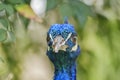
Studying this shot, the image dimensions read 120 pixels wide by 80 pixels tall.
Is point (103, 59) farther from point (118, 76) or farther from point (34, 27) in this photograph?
point (34, 27)

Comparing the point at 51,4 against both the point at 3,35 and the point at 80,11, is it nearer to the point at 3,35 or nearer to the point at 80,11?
the point at 80,11

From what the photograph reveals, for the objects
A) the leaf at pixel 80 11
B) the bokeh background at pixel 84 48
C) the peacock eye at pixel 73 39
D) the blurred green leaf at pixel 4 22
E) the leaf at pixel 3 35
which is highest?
the leaf at pixel 80 11

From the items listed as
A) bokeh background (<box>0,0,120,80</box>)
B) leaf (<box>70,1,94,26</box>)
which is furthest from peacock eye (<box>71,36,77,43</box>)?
bokeh background (<box>0,0,120,80</box>)

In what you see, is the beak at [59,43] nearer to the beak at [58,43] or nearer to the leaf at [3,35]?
the beak at [58,43]

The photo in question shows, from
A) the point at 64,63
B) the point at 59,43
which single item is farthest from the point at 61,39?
the point at 64,63

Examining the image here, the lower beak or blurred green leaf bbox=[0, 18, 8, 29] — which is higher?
blurred green leaf bbox=[0, 18, 8, 29]

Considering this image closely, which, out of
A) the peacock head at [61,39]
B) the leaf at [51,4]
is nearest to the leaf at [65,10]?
the leaf at [51,4]

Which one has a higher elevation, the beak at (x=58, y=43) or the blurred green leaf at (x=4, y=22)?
the blurred green leaf at (x=4, y=22)

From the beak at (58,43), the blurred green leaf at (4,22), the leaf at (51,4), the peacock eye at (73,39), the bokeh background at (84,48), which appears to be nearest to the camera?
the beak at (58,43)

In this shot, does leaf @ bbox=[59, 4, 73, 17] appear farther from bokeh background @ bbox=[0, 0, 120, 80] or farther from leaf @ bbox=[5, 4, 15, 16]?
bokeh background @ bbox=[0, 0, 120, 80]
